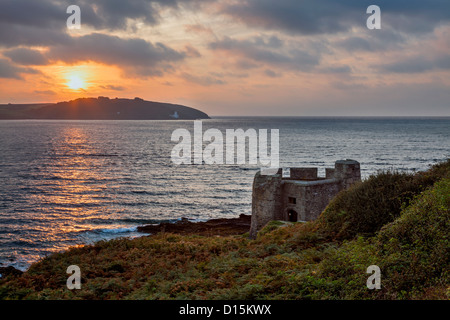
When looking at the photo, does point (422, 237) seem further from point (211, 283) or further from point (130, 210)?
point (130, 210)

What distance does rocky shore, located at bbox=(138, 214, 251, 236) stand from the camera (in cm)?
3994

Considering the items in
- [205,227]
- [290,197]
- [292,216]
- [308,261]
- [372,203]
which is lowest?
[205,227]

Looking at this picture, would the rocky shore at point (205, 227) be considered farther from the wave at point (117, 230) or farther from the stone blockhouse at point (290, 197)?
the stone blockhouse at point (290, 197)

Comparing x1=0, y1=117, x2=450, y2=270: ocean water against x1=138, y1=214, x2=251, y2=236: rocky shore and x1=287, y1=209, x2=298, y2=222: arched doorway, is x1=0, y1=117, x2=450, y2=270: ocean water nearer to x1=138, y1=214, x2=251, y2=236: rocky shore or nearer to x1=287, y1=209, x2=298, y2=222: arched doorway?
x1=138, y1=214, x2=251, y2=236: rocky shore

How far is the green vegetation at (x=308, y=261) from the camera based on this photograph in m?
10.7

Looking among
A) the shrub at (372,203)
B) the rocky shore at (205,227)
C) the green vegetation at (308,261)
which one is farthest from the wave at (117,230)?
the shrub at (372,203)

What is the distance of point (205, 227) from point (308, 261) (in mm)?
28929

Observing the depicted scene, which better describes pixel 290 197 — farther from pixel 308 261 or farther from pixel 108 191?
pixel 108 191

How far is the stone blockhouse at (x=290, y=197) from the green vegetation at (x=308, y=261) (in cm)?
811

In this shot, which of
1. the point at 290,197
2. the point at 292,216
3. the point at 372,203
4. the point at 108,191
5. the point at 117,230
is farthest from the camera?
the point at 108,191

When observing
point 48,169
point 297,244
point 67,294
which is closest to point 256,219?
point 297,244

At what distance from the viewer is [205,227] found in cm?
4172

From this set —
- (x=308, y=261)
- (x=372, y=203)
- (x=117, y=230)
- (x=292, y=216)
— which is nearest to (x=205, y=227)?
(x=117, y=230)

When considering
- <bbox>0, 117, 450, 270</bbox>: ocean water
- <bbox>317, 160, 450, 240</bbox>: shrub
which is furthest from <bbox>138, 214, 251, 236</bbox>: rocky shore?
<bbox>317, 160, 450, 240</bbox>: shrub
